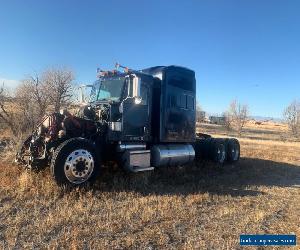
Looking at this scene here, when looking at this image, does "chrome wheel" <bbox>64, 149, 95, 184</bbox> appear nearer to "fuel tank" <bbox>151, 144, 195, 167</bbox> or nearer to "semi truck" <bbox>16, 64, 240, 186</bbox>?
"semi truck" <bbox>16, 64, 240, 186</bbox>

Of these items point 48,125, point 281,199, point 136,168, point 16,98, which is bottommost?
point 281,199

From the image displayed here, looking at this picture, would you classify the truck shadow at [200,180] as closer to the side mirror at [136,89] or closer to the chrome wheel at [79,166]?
the chrome wheel at [79,166]

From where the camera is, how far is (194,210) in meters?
7.14

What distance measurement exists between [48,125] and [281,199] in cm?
625

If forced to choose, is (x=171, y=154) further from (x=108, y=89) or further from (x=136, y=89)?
(x=136, y=89)

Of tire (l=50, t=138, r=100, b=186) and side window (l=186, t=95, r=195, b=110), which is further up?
side window (l=186, t=95, r=195, b=110)

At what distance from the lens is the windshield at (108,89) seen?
9.68 metres

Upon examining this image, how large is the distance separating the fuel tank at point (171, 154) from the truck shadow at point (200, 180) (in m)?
0.34

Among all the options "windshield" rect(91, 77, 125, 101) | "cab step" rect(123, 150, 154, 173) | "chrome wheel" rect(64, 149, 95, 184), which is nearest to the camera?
"chrome wheel" rect(64, 149, 95, 184)

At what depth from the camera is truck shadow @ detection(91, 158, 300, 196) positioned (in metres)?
8.79

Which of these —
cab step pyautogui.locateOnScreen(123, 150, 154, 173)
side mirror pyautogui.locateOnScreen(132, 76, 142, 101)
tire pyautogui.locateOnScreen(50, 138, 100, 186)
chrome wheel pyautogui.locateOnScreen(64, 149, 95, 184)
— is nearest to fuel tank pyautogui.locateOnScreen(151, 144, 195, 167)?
cab step pyautogui.locateOnScreen(123, 150, 154, 173)

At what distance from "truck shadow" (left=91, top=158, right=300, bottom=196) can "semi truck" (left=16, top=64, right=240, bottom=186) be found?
34 centimetres

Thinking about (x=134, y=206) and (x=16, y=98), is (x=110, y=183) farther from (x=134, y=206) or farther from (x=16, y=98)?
(x=16, y=98)

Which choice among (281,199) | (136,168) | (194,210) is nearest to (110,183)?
(136,168)
